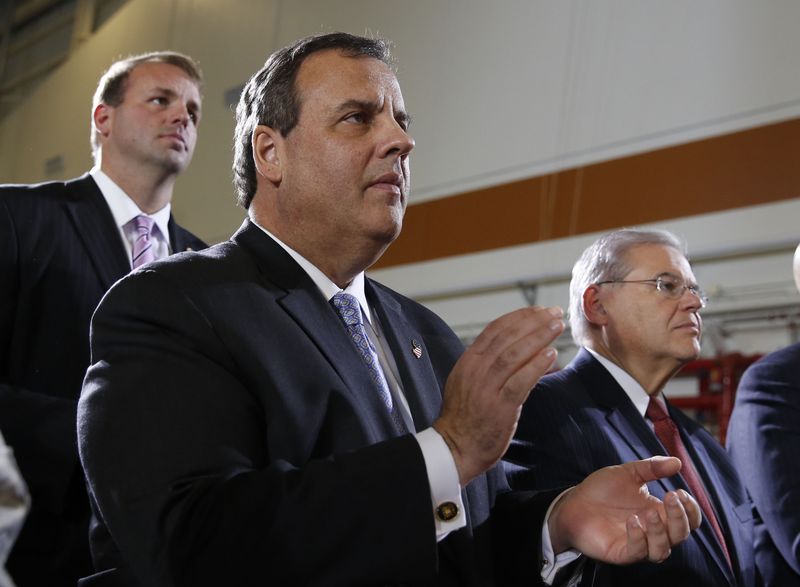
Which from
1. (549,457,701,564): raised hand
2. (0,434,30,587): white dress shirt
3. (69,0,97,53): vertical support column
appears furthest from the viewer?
(69,0,97,53): vertical support column

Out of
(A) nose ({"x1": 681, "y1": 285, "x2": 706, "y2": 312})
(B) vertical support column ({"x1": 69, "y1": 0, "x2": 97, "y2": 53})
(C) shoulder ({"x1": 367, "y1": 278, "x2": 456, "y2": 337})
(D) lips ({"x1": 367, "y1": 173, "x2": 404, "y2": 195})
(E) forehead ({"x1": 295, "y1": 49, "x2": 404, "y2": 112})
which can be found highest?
(B) vertical support column ({"x1": 69, "y1": 0, "x2": 97, "y2": 53})

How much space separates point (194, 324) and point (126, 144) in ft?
4.41

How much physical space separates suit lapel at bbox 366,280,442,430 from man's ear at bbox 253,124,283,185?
27cm

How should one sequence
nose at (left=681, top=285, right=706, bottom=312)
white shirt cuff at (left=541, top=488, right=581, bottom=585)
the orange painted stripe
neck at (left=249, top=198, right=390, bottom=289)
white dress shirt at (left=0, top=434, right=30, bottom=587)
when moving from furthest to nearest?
1. the orange painted stripe
2. nose at (left=681, top=285, right=706, bottom=312)
3. neck at (left=249, top=198, right=390, bottom=289)
4. white shirt cuff at (left=541, top=488, right=581, bottom=585)
5. white dress shirt at (left=0, top=434, right=30, bottom=587)

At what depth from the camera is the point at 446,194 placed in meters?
7.63

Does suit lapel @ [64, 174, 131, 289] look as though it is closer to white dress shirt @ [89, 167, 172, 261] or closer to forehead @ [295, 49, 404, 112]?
white dress shirt @ [89, 167, 172, 261]

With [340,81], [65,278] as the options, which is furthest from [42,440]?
[340,81]

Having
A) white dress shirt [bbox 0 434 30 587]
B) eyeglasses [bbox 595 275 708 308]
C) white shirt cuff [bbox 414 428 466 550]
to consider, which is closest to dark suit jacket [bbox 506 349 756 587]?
eyeglasses [bbox 595 275 708 308]

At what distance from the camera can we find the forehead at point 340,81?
1788 mm

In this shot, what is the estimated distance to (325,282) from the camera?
1.75 meters

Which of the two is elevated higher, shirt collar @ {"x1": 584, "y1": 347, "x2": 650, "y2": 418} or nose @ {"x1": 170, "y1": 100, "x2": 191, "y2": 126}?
nose @ {"x1": 170, "y1": 100, "x2": 191, "y2": 126}

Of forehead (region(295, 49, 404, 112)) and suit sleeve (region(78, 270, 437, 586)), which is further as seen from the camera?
forehead (region(295, 49, 404, 112))

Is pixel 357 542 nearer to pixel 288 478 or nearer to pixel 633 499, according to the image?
pixel 288 478

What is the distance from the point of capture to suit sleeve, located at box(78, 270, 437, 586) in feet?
4.06
